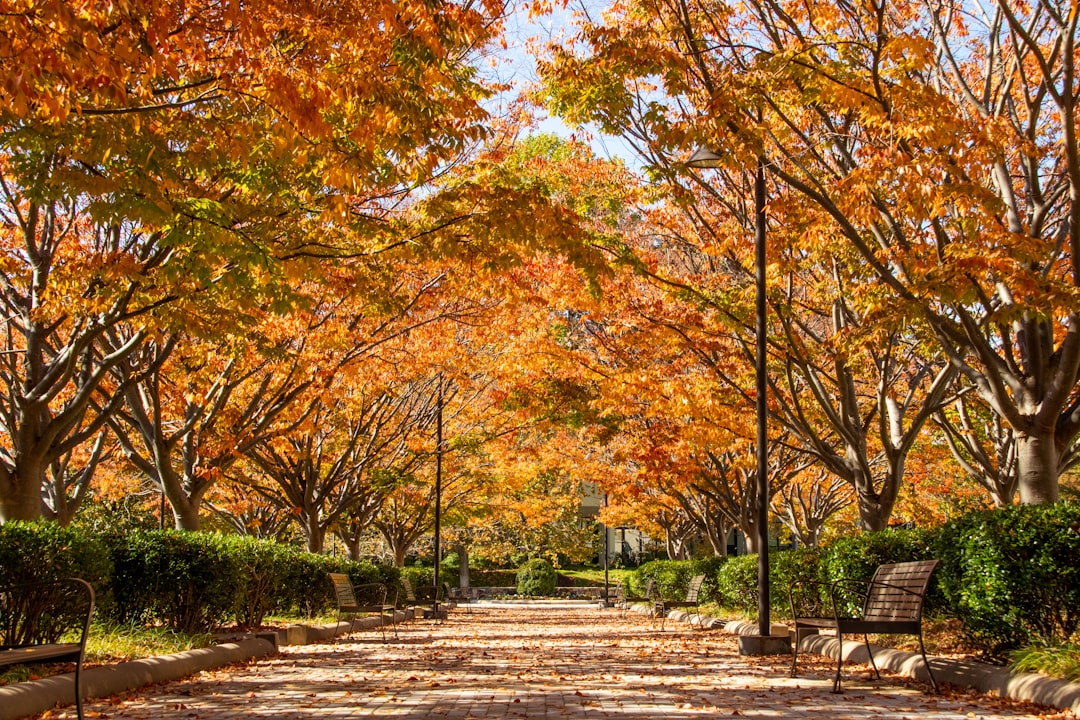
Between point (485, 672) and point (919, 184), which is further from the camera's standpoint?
point (485, 672)

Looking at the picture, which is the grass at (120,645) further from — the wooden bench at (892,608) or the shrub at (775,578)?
the shrub at (775,578)

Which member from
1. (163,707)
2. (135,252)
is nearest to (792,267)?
(135,252)

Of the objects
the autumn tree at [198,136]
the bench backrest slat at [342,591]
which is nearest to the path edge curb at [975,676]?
the autumn tree at [198,136]

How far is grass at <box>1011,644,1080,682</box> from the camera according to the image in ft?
20.1

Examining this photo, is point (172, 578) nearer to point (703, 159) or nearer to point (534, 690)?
point (534, 690)

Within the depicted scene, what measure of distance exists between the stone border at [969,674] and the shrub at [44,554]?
601 cm

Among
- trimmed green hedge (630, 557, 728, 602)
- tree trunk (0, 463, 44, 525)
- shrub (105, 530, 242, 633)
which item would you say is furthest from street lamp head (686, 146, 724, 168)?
trimmed green hedge (630, 557, 728, 602)

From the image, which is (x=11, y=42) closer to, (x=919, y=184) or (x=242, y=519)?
(x=919, y=184)

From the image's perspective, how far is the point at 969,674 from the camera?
23.5 feet

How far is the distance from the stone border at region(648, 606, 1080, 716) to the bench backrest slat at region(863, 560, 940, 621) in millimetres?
468

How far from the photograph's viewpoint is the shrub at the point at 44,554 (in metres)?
6.84

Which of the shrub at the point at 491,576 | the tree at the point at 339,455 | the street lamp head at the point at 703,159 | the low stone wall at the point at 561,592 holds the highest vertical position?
the street lamp head at the point at 703,159

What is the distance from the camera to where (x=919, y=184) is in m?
7.93

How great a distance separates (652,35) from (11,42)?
6.38 meters
